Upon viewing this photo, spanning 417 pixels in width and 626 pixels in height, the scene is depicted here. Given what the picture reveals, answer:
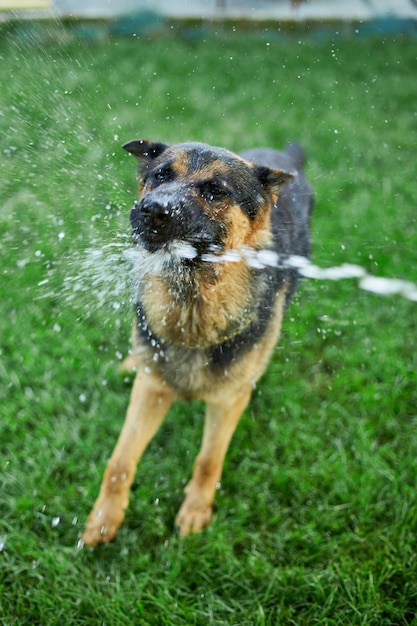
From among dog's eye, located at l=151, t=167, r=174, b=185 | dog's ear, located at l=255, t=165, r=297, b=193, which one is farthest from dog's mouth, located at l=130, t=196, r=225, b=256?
dog's ear, located at l=255, t=165, r=297, b=193

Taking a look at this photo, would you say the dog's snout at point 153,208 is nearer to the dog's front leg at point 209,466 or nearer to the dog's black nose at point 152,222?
the dog's black nose at point 152,222

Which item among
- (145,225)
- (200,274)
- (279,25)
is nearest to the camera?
(145,225)

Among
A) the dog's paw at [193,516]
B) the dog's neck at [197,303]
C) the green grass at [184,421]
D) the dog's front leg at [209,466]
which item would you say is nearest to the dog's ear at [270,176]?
the dog's neck at [197,303]

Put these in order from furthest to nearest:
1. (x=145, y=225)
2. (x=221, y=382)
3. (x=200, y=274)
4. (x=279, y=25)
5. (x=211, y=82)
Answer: (x=279, y=25)
(x=211, y=82)
(x=221, y=382)
(x=200, y=274)
(x=145, y=225)

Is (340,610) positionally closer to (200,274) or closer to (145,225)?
(200,274)

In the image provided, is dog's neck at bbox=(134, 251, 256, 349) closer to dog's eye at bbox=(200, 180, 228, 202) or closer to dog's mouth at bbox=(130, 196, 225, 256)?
dog's mouth at bbox=(130, 196, 225, 256)

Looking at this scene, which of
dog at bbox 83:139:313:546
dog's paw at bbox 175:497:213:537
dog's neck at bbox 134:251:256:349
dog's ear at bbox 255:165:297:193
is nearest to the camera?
dog at bbox 83:139:313:546

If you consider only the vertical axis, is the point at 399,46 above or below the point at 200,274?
below

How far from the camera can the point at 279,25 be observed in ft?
29.1

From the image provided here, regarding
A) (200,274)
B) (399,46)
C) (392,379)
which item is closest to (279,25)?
(399,46)

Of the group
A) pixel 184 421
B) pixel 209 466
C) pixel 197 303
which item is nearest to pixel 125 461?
pixel 209 466

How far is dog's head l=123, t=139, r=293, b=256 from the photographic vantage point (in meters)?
2.31

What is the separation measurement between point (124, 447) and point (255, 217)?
50.2 inches

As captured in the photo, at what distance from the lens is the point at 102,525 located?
290cm
